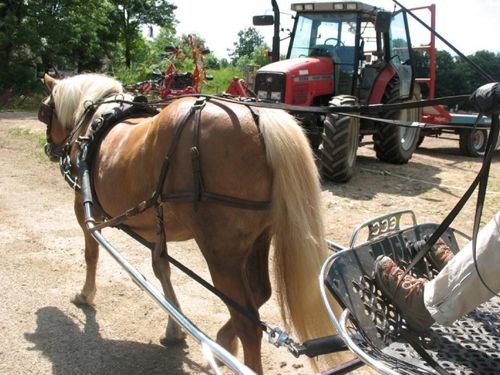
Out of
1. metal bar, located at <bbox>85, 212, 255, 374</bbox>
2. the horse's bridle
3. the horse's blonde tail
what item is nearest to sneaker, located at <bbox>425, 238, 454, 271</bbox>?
the horse's blonde tail

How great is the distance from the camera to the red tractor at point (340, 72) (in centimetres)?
795

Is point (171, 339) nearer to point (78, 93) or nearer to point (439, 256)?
point (439, 256)

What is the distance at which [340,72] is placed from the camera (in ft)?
27.6

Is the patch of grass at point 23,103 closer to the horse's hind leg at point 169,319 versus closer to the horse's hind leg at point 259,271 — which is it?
the horse's hind leg at point 169,319

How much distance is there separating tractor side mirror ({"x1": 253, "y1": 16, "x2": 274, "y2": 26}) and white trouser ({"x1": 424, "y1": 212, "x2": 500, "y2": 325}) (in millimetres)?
6665

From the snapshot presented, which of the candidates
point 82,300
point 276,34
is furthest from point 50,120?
point 276,34

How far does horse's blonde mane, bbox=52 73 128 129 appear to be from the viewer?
4.13 m

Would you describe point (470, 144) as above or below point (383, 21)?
below

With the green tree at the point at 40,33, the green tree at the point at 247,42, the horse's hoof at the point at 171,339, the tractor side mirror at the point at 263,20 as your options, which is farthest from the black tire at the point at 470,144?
the green tree at the point at 247,42

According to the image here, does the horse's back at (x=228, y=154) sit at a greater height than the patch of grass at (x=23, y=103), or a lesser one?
greater

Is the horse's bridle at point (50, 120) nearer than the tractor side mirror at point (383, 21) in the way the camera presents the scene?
Yes

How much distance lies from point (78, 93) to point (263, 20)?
462 cm

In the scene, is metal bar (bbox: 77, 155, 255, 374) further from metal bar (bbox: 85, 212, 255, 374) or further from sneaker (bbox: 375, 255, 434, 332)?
sneaker (bbox: 375, 255, 434, 332)

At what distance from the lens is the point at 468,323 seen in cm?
244
